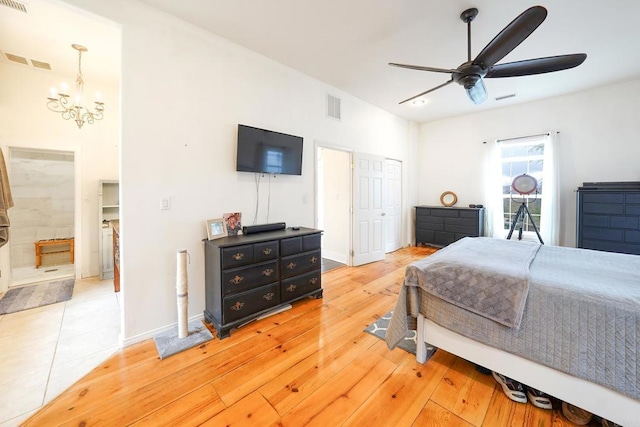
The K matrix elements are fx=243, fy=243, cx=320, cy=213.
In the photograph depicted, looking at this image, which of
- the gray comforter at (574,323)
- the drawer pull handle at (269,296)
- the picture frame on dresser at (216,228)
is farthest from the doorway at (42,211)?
the gray comforter at (574,323)

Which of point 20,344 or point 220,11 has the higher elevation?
point 220,11

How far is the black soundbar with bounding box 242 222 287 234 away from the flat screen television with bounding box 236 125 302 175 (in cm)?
63

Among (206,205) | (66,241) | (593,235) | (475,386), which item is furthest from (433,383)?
(66,241)

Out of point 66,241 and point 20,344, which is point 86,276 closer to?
point 66,241

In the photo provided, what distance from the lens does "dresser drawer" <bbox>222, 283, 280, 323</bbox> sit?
2209 mm

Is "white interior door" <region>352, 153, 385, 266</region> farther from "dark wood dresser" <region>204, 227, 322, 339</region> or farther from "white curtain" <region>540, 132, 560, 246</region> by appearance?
"white curtain" <region>540, 132, 560, 246</region>

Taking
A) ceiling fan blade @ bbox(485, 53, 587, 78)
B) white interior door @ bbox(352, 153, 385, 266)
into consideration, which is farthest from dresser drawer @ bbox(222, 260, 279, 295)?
ceiling fan blade @ bbox(485, 53, 587, 78)

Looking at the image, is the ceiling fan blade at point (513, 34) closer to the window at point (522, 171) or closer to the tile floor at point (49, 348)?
the window at point (522, 171)

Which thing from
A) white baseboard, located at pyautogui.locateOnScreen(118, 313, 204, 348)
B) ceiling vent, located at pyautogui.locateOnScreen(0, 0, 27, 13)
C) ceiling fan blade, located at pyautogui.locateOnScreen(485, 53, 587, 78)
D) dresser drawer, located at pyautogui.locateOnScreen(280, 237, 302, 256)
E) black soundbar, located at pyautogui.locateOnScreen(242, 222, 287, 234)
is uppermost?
ceiling vent, located at pyautogui.locateOnScreen(0, 0, 27, 13)

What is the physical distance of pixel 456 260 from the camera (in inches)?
71.9

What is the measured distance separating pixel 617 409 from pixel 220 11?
12.6ft

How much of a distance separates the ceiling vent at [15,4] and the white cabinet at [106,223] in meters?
2.12

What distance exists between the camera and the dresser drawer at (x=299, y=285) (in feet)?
8.68

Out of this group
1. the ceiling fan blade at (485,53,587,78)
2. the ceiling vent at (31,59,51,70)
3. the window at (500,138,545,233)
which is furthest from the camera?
the window at (500,138,545,233)
